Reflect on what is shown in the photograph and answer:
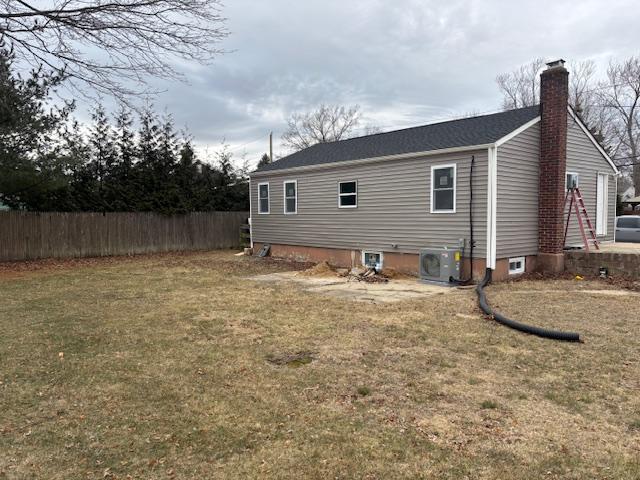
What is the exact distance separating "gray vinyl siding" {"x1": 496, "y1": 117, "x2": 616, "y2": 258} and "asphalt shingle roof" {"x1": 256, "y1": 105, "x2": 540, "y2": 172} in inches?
18.8

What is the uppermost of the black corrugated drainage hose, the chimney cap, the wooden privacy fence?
the chimney cap

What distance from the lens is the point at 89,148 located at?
17.9 meters

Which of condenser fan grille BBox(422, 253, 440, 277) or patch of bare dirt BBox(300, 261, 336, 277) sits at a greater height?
condenser fan grille BBox(422, 253, 440, 277)

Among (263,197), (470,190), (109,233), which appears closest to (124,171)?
(109,233)

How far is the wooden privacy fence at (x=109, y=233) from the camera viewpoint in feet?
49.4

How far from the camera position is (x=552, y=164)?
10555mm

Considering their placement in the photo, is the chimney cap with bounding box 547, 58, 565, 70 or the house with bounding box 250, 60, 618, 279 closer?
the house with bounding box 250, 60, 618, 279

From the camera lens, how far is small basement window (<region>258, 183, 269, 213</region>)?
1648 cm

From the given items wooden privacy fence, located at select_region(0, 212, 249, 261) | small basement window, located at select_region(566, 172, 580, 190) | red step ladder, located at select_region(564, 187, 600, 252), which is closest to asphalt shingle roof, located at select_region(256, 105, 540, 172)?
small basement window, located at select_region(566, 172, 580, 190)

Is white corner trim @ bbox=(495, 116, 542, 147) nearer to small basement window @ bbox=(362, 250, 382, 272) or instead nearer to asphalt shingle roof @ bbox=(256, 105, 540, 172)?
asphalt shingle roof @ bbox=(256, 105, 540, 172)

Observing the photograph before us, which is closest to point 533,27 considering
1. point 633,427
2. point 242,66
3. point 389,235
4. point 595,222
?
point 595,222

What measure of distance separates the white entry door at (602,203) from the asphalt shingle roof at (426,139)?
3.44 m

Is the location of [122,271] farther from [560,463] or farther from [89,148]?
[560,463]

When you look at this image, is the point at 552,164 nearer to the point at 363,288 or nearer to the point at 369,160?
the point at 369,160
